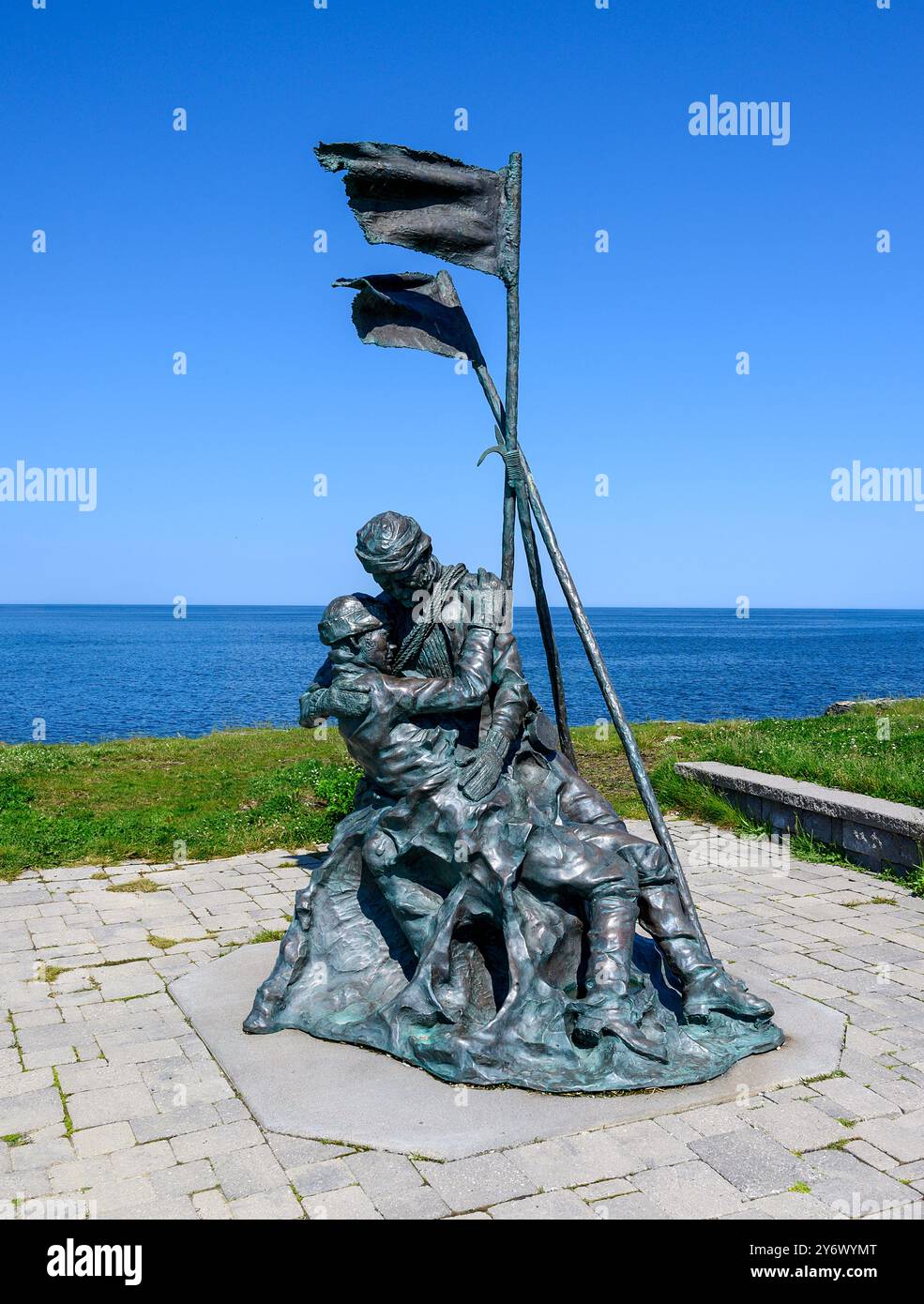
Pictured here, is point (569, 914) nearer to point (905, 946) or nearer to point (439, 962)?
point (439, 962)

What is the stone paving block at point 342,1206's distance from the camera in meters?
3.56

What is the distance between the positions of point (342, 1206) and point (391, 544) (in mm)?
3013

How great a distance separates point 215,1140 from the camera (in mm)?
4145

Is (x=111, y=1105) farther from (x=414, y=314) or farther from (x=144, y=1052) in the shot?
(x=414, y=314)

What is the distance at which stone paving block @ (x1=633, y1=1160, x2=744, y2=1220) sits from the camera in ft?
11.8

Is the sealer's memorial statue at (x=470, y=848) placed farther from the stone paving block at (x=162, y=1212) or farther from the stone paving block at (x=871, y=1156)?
the stone paving block at (x=162, y=1212)

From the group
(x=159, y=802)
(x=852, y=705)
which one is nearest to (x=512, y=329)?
(x=159, y=802)

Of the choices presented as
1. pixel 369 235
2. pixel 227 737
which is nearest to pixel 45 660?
pixel 227 737

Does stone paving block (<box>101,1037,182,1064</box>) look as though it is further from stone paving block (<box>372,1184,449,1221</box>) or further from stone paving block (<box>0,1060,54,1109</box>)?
stone paving block (<box>372,1184,449,1221</box>)

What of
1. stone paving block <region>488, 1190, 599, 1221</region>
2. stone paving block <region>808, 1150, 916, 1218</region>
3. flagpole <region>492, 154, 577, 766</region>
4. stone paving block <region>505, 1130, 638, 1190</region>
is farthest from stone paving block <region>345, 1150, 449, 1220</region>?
flagpole <region>492, 154, 577, 766</region>

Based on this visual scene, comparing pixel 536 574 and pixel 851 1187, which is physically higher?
pixel 536 574

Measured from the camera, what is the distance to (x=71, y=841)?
30.2 feet

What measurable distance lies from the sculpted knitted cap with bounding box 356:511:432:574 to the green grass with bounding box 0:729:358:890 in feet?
13.5

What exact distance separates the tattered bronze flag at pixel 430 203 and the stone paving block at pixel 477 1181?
4506mm
